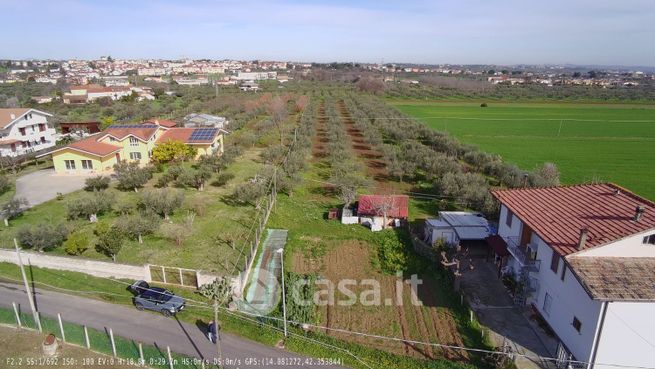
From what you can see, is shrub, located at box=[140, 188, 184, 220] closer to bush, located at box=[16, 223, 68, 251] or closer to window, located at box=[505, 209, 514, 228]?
bush, located at box=[16, 223, 68, 251]

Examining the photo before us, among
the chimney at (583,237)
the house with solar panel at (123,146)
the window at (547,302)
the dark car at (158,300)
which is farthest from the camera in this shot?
the house with solar panel at (123,146)

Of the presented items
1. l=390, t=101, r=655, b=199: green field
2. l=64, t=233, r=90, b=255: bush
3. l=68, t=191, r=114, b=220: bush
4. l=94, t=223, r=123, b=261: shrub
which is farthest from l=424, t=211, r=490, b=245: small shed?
l=68, t=191, r=114, b=220: bush

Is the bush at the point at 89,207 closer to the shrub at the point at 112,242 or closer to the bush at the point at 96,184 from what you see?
the bush at the point at 96,184

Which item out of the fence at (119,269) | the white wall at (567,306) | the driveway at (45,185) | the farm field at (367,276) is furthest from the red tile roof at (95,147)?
the white wall at (567,306)

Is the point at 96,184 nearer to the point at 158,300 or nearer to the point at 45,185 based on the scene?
the point at 45,185

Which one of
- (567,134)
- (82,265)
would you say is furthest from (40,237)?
(567,134)

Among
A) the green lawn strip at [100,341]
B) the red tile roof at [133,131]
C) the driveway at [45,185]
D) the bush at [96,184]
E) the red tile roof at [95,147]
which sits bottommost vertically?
the driveway at [45,185]

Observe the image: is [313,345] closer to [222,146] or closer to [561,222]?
[561,222]
